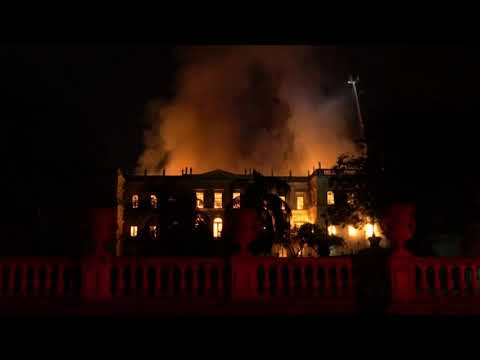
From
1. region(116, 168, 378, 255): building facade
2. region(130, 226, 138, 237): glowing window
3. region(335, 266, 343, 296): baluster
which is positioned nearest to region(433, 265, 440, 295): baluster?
region(335, 266, 343, 296): baluster

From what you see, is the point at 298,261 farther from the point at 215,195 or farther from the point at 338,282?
the point at 215,195

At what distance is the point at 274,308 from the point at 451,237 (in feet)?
47.2

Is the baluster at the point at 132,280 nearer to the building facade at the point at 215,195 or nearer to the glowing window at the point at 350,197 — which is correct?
the glowing window at the point at 350,197

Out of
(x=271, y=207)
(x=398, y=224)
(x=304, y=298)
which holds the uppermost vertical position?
(x=271, y=207)

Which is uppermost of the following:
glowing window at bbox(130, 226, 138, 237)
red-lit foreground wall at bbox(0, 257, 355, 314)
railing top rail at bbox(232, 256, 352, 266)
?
glowing window at bbox(130, 226, 138, 237)

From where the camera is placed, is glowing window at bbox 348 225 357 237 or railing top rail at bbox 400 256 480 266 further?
glowing window at bbox 348 225 357 237

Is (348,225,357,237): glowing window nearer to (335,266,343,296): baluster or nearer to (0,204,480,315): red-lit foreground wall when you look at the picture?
(0,204,480,315): red-lit foreground wall

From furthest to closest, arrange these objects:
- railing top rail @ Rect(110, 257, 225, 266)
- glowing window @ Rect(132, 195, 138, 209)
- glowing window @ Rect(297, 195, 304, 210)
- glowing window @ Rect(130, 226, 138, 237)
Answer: glowing window @ Rect(297, 195, 304, 210) → glowing window @ Rect(132, 195, 138, 209) → glowing window @ Rect(130, 226, 138, 237) → railing top rail @ Rect(110, 257, 225, 266)

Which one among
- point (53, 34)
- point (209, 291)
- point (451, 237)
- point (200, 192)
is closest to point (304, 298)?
point (209, 291)

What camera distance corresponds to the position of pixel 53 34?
459 centimetres

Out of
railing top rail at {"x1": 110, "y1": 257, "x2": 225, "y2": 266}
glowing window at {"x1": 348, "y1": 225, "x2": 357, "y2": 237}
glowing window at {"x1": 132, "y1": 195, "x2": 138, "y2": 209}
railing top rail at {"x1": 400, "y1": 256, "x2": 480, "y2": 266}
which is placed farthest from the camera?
glowing window at {"x1": 132, "y1": 195, "x2": 138, "y2": 209}

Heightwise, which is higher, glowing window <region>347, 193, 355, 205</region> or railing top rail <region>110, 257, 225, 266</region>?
glowing window <region>347, 193, 355, 205</region>

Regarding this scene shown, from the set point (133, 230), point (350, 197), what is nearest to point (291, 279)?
point (350, 197)

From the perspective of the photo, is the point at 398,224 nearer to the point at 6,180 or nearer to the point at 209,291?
the point at 209,291
